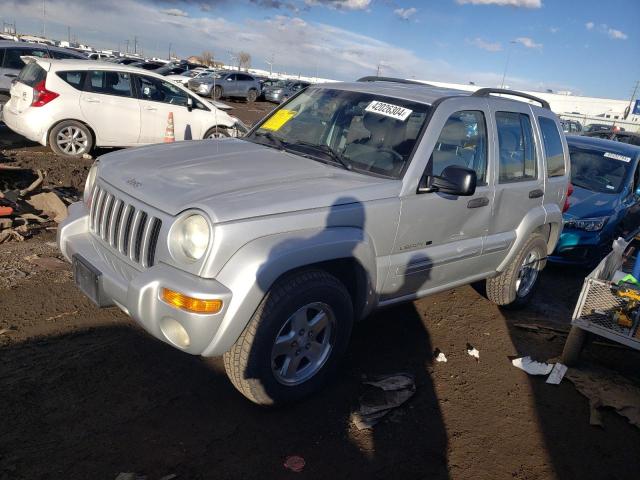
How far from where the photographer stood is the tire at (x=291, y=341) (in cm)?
273

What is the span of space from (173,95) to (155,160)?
697 centimetres

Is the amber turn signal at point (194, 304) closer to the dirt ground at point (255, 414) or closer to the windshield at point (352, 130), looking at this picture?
the dirt ground at point (255, 414)

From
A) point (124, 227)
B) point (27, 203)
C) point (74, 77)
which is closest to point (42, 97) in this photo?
point (74, 77)

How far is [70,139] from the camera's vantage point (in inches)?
341

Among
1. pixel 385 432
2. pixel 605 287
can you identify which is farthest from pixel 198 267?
pixel 605 287

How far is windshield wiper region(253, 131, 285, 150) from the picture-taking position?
392cm

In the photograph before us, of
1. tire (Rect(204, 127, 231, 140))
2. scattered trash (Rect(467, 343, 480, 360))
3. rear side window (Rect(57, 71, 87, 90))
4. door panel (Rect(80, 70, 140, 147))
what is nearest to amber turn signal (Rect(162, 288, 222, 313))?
scattered trash (Rect(467, 343, 480, 360))

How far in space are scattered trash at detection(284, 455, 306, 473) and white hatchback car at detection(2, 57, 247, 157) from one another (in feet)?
25.4

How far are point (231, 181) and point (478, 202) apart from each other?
1952 millimetres

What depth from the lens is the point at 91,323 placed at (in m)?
3.79

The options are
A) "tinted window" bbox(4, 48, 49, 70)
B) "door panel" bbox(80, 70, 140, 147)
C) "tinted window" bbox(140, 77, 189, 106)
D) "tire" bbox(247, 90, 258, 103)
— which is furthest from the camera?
"tire" bbox(247, 90, 258, 103)

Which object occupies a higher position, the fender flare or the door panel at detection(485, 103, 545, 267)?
the door panel at detection(485, 103, 545, 267)

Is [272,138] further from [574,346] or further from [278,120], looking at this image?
[574,346]

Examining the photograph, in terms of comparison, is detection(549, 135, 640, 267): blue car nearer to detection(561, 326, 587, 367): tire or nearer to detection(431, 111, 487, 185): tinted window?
detection(561, 326, 587, 367): tire
